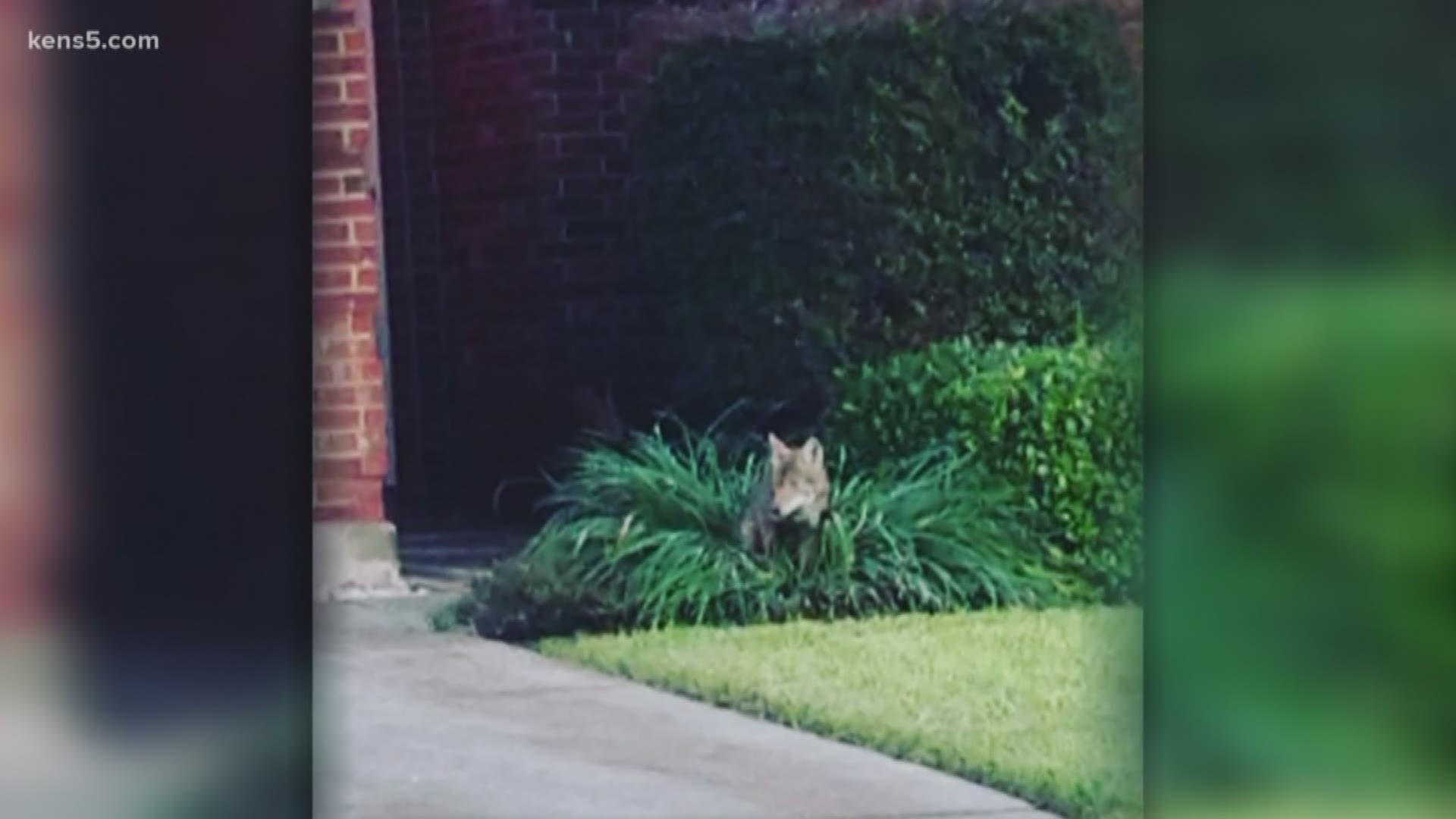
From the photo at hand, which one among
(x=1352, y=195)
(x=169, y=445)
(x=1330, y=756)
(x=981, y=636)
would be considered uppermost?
(x=1352, y=195)

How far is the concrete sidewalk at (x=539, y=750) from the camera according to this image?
2805 mm

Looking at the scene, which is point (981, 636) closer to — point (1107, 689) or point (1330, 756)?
point (1107, 689)

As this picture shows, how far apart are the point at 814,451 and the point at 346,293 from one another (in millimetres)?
715

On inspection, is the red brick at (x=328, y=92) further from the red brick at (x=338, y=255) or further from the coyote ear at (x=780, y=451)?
the coyote ear at (x=780, y=451)

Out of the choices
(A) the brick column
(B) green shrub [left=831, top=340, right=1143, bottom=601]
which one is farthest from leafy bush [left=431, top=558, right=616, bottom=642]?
(B) green shrub [left=831, top=340, right=1143, bottom=601]

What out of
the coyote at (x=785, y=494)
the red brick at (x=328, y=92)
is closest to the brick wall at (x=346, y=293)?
the red brick at (x=328, y=92)

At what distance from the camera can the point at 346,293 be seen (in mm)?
2783

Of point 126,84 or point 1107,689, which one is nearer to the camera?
point 126,84

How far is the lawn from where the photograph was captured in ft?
9.21

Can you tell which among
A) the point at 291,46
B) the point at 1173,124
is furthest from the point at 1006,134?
the point at 291,46

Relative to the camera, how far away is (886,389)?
2836 millimetres

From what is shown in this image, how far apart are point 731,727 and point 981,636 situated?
0.39m

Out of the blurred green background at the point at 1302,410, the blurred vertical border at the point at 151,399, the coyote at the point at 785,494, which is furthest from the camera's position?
the blurred green background at the point at 1302,410

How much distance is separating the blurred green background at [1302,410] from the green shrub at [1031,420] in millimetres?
98
